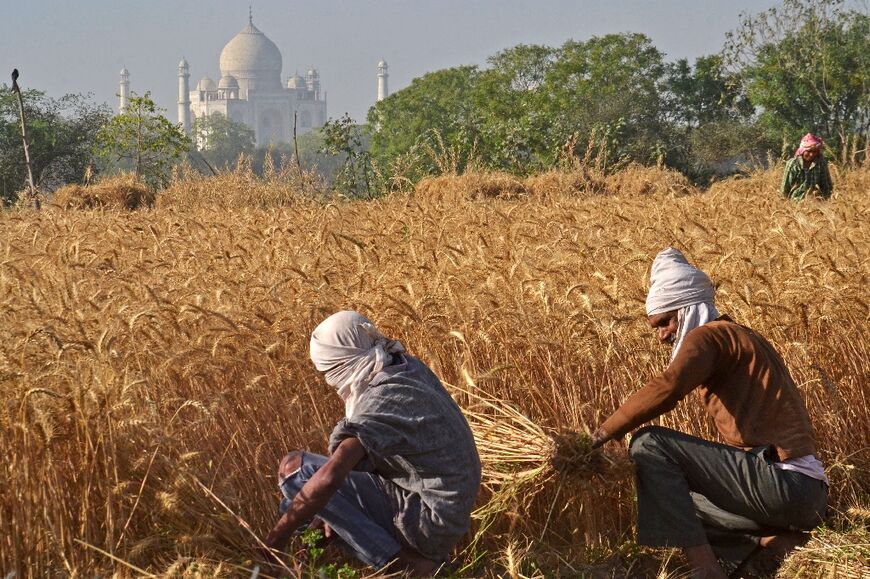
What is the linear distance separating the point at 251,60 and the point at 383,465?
171m

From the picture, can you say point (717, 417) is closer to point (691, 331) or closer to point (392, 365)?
point (691, 331)

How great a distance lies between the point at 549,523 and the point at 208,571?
1.46m

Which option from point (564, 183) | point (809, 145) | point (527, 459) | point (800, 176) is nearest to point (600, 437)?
point (527, 459)

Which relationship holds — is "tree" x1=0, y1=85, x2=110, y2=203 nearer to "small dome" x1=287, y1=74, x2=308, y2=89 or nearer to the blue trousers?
the blue trousers

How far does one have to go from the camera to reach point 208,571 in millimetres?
3385

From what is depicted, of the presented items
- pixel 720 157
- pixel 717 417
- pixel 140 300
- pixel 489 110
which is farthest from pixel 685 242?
pixel 489 110

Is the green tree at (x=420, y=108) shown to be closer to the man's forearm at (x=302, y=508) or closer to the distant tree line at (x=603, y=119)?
the distant tree line at (x=603, y=119)

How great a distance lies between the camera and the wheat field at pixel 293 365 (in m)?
3.51

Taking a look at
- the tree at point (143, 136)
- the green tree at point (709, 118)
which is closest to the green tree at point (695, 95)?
the green tree at point (709, 118)

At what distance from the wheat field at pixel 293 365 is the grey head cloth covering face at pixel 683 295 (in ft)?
1.63

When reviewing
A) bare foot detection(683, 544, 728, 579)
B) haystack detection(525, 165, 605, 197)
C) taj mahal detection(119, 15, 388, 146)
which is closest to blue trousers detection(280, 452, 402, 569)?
bare foot detection(683, 544, 728, 579)

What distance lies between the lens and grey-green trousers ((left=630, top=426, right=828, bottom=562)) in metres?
3.85

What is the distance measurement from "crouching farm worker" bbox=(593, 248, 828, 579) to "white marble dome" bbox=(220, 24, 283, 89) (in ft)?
555

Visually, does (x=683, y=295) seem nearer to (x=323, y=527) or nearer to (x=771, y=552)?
(x=771, y=552)
